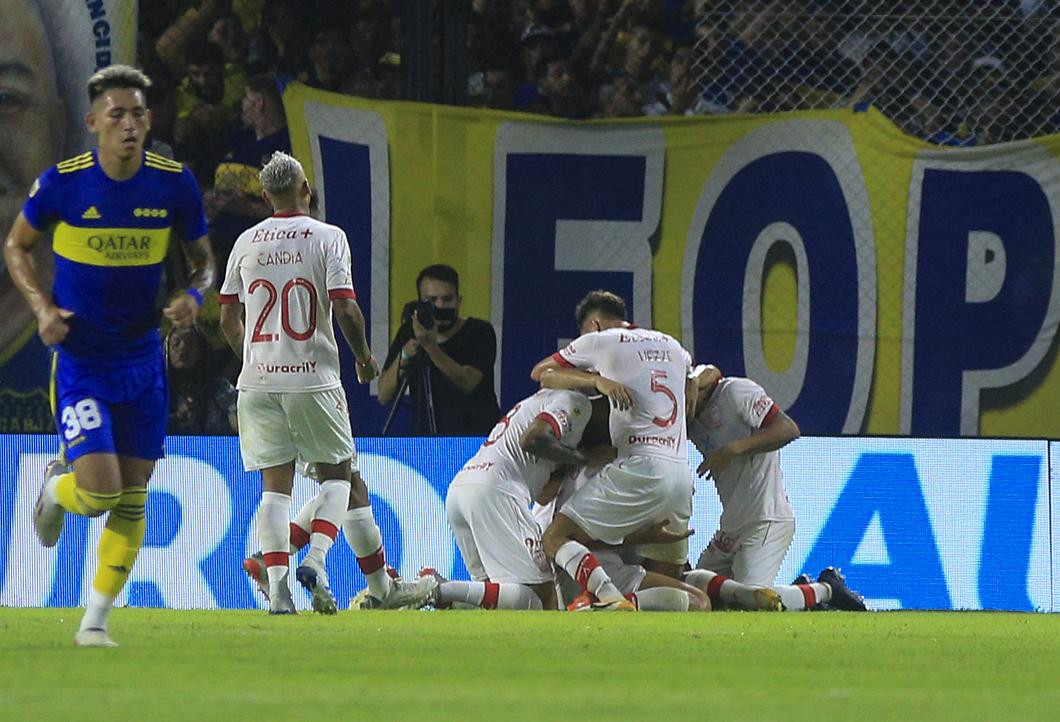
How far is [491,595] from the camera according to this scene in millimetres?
8570

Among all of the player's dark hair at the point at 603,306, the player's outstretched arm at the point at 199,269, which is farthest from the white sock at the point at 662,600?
the player's outstretched arm at the point at 199,269

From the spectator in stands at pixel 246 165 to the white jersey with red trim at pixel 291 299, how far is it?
3.68m

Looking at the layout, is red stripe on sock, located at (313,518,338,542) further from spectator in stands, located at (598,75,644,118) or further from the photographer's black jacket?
spectator in stands, located at (598,75,644,118)

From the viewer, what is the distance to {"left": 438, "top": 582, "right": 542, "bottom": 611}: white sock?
8.48 metres

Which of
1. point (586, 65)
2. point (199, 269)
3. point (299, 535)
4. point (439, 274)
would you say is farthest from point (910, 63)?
point (199, 269)

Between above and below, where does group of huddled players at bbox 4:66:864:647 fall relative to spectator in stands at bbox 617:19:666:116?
below

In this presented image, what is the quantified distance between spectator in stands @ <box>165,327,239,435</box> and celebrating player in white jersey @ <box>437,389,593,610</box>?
2564mm

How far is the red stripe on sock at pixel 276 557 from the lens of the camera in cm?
743

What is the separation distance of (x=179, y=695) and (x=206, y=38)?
7798 millimetres

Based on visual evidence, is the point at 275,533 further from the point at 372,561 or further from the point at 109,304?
the point at 109,304

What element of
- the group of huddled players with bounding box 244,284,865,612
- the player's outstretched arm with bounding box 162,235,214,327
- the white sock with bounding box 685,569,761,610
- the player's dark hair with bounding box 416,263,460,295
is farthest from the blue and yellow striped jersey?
the player's dark hair with bounding box 416,263,460,295

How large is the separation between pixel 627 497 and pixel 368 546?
4.11 feet

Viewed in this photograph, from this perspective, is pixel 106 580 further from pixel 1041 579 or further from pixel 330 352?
pixel 1041 579

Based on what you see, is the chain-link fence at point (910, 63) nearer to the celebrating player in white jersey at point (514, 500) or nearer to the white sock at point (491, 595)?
the celebrating player in white jersey at point (514, 500)
